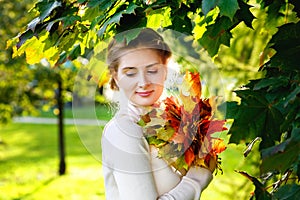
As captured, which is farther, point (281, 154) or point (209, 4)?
point (209, 4)

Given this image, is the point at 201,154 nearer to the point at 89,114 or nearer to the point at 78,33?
the point at 89,114

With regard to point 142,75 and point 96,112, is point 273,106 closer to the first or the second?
A: point 142,75

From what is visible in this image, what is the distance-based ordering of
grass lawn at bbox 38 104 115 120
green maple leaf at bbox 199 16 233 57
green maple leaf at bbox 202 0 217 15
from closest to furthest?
green maple leaf at bbox 202 0 217 15 < grass lawn at bbox 38 104 115 120 < green maple leaf at bbox 199 16 233 57

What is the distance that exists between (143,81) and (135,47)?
10 cm

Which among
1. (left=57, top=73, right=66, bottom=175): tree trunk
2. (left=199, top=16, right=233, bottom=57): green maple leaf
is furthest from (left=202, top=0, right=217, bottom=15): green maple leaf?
(left=57, top=73, right=66, bottom=175): tree trunk

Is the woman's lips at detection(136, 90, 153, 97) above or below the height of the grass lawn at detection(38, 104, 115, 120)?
above

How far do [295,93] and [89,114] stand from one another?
0.60 m

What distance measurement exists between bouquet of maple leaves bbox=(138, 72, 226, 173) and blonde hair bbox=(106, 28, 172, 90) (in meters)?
0.09

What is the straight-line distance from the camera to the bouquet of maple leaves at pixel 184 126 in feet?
4.89

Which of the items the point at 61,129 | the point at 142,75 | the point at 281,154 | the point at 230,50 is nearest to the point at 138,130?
the point at 142,75

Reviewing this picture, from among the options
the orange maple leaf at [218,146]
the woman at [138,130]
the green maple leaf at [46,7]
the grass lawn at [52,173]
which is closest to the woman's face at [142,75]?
the woman at [138,130]

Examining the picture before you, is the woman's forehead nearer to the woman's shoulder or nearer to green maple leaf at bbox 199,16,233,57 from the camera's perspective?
the woman's shoulder

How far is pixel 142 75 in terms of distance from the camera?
4.87ft

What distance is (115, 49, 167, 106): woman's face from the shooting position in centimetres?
148
